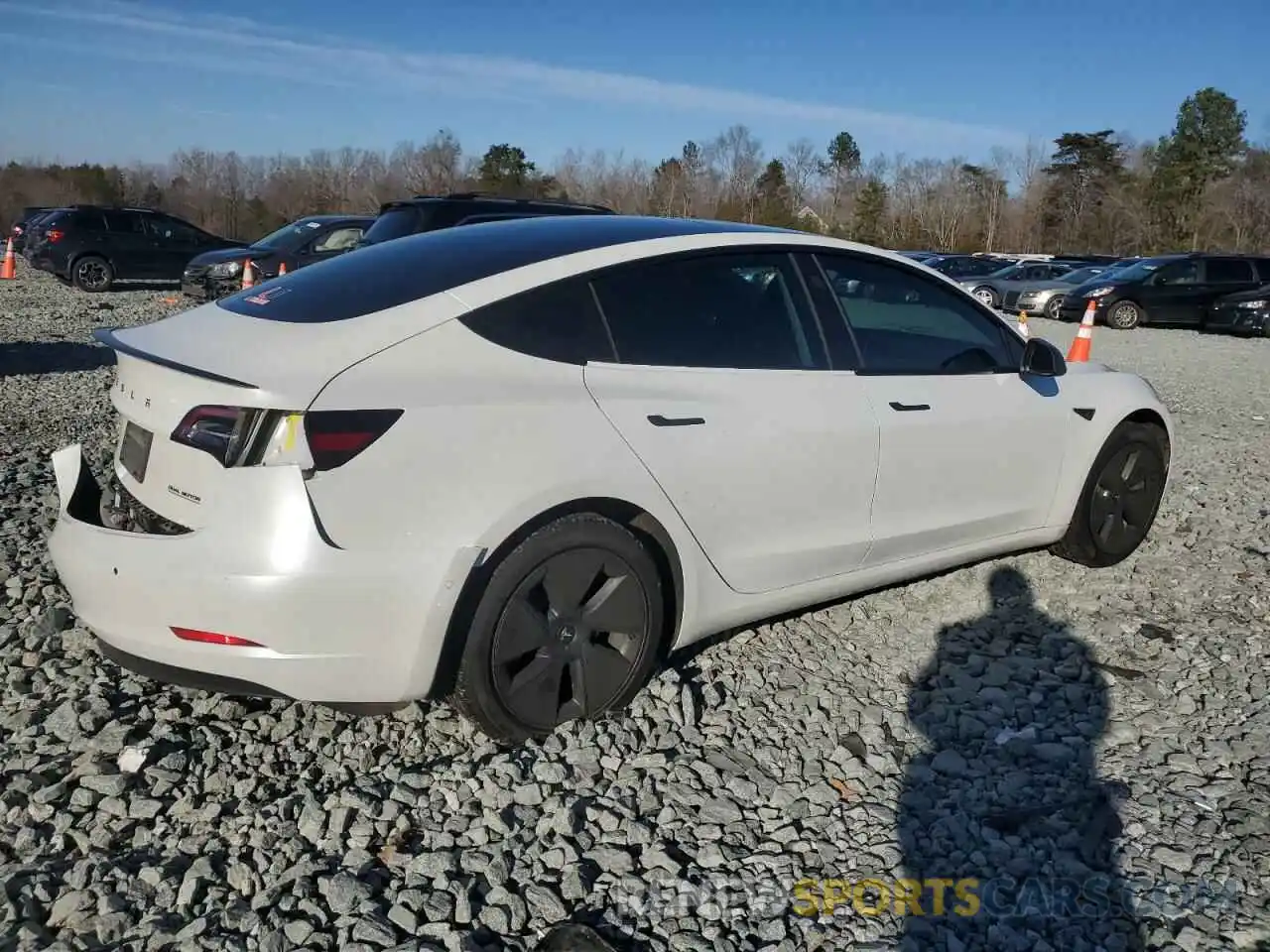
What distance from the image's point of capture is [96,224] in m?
19.7

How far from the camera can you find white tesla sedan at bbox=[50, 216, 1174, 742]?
2707mm

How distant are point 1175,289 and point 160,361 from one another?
22200mm

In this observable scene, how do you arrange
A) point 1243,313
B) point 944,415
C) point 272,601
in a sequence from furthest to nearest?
point 1243,313 < point 944,415 < point 272,601

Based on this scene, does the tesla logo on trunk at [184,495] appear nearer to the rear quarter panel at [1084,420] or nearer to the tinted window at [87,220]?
the rear quarter panel at [1084,420]

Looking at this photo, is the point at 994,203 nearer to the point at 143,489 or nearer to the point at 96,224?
the point at 96,224

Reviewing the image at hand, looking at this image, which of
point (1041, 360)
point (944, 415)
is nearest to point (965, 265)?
point (1041, 360)

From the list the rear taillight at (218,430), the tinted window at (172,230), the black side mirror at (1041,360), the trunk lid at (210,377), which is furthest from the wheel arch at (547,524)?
the tinted window at (172,230)

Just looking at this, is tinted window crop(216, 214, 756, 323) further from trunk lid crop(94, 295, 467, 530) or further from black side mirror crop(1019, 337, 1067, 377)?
black side mirror crop(1019, 337, 1067, 377)

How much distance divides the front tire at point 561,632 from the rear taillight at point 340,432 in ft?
1.69

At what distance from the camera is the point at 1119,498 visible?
4.96 meters

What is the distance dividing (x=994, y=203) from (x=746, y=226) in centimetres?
7148

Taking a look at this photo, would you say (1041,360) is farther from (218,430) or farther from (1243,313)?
(1243,313)

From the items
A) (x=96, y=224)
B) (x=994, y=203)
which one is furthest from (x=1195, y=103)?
(x=96, y=224)

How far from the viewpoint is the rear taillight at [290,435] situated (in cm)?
266
